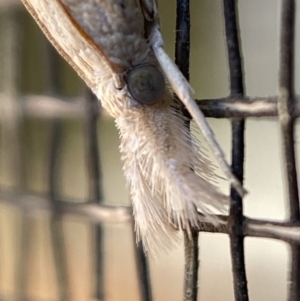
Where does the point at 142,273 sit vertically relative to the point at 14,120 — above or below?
below

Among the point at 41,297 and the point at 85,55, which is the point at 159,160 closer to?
the point at 85,55

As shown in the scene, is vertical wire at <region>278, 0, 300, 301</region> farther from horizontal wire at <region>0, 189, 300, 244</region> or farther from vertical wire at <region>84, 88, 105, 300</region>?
vertical wire at <region>84, 88, 105, 300</region>

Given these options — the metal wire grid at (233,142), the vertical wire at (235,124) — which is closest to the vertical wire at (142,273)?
the metal wire grid at (233,142)

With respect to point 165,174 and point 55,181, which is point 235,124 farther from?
point 55,181

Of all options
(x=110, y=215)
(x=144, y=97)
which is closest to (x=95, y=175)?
(x=110, y=215)

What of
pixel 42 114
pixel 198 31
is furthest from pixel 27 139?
pixel 198 31
